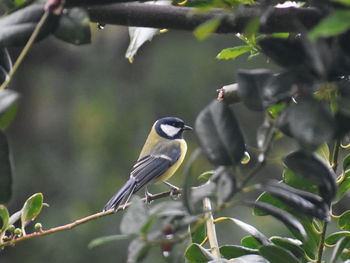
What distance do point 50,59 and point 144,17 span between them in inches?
293

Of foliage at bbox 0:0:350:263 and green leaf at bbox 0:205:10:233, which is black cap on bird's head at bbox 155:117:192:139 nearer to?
green leaf at bbox 0:205:10:233

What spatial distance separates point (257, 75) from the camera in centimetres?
64

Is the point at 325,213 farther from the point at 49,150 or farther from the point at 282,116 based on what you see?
the point at 49,150

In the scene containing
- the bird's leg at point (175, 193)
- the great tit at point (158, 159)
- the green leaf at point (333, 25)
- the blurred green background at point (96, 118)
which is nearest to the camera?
the green leaf at point (333, 25)

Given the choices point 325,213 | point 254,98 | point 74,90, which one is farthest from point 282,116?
point 74,90

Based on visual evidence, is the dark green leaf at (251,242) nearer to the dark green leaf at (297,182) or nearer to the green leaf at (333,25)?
the dark green leaf at (297,182)

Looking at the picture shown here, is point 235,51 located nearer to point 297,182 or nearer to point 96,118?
point 297,182

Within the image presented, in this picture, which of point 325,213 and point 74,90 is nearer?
point 325,213

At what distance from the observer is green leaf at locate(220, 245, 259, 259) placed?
953 millimetres

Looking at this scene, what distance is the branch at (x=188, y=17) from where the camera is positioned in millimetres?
701

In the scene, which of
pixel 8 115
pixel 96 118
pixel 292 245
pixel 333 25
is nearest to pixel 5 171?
pixel 8 115

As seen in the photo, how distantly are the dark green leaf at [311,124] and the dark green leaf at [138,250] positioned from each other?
0.50 ft

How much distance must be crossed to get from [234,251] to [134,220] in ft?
1.17

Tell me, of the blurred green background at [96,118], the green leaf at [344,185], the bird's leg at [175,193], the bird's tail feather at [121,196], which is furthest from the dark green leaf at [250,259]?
the blurred green background at [96,118]
